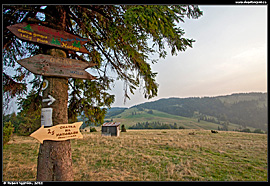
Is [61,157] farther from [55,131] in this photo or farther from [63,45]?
[63,45]

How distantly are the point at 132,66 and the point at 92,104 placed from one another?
6.64 feet

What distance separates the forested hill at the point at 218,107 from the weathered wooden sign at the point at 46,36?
308 ft

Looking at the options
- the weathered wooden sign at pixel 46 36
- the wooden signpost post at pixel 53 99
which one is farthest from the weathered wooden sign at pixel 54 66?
the weathered wooden sign at pixel 46 36

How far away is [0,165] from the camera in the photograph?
120 inches

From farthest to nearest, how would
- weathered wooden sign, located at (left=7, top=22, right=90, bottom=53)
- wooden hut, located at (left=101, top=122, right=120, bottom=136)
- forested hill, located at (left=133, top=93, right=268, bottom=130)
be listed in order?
forested hill, located at (left=133, top=93, right=268, bottom=130), wooden hut, located at (left=101, top=122, right=120, bottom=136), weathered wooden sign, located at (left=7, top=22, right=90, bottom=53)

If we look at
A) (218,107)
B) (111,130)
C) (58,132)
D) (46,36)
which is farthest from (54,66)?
(218,107)

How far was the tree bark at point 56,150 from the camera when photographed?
3.02 meters

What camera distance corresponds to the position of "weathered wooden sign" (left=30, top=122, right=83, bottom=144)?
9.29 ft

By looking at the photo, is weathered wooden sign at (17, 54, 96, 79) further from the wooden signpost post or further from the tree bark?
the tree bark

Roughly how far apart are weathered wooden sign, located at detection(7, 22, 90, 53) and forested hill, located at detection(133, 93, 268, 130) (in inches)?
3695

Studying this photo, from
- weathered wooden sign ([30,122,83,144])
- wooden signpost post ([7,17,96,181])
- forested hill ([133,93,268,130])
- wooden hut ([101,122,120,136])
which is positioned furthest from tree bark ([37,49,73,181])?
forested hill ([133,93,268,130])
